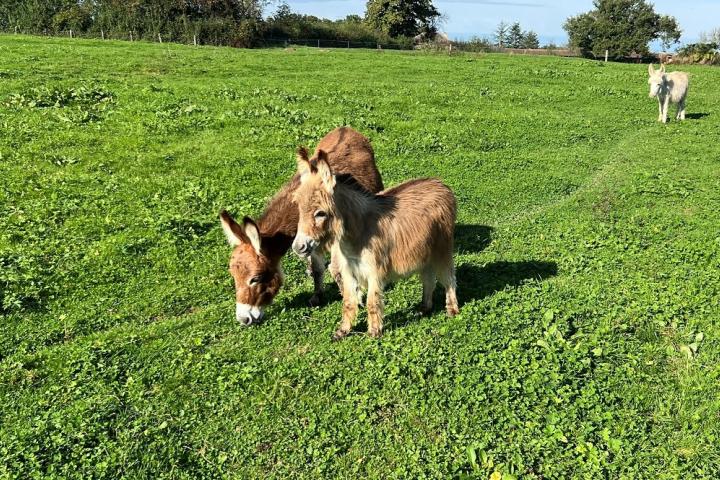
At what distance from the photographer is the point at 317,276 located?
720 cm

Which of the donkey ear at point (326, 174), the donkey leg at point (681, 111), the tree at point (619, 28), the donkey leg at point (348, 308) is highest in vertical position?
the tree at point (619, 28)

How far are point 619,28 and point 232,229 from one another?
70808 millimetres

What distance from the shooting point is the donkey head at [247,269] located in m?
6.09

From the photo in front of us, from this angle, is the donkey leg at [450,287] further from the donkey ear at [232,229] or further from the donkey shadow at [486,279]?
the donkey ear at [232,229]

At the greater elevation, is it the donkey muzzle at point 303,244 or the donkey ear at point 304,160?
the donkey ear at point 304,160

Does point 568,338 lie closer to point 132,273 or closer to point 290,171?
point 132,273

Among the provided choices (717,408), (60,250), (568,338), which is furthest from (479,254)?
(60,250)

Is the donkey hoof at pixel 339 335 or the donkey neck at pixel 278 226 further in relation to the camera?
the donkey neck at pixel 278 226

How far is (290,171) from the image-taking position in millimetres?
11789

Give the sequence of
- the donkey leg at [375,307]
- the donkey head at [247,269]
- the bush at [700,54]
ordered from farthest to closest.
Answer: the bush at [700,54] < the donkey head at [247,269] < the donkey leg at [375,307]

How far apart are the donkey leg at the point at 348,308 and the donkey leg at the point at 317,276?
100 centimetres

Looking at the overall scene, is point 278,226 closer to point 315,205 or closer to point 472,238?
point 315,205

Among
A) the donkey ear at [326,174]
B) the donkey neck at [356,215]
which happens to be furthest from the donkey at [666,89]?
the donkey ear at [326,174]

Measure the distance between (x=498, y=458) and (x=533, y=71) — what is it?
1009 inches
